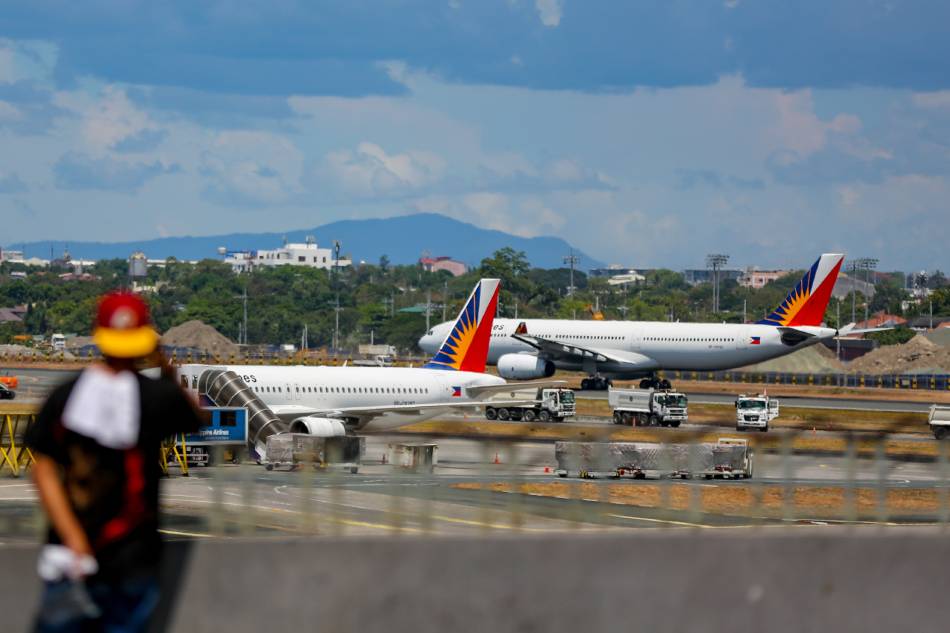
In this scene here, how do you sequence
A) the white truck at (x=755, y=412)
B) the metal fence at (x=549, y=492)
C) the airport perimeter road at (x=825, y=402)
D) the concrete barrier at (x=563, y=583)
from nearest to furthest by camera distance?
the concrete barrier at (x=563, y=583), the metal fence at (x=549, y=492), the white truck at (x=755, y=412), the airport perimeter road at (x=825, y=402)

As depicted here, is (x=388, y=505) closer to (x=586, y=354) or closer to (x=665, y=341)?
(x=586, y=354)

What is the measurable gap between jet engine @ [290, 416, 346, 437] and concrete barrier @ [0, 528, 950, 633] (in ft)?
118

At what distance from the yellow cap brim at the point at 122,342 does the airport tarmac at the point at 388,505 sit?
2.31 meters

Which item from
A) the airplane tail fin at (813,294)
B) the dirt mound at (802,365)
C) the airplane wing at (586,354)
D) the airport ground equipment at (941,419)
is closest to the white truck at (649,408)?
the airport ground equipment at (941,419)

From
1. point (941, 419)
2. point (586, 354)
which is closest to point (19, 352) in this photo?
point (586, 354)

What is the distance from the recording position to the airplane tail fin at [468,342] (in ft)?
184

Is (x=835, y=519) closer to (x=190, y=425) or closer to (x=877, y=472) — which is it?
(x=877, y=472)

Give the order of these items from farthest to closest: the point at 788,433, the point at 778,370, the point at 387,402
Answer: the point at 778,370, the point at 387,402, the point at 788,433

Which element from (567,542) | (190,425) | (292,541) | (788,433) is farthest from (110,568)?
(788,433)

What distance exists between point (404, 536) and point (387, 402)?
42.9 meters

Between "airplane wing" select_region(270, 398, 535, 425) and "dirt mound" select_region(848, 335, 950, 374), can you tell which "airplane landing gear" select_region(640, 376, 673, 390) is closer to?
"airplane wing" select_region(270, 398, 535, 425)

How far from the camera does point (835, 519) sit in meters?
11.3

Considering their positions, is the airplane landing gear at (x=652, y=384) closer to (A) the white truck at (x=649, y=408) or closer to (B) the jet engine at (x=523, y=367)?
(B) the jet engine at (x=523, y=367)

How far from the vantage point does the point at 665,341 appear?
299 ft
